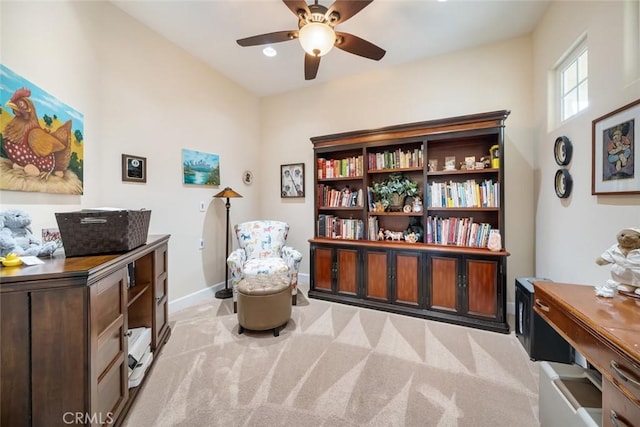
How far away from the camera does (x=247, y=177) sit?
3914mm

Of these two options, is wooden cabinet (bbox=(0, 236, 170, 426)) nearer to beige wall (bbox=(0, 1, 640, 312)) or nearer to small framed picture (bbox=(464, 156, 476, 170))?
beige wall (bbox=(0, 1, 640, 312))

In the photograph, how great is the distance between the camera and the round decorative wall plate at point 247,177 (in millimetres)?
3861

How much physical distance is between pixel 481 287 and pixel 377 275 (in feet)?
3.38

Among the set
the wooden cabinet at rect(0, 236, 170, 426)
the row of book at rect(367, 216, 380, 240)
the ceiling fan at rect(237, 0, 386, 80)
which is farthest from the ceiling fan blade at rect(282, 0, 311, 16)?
the row of book at rect(367, 216, 380, 240)

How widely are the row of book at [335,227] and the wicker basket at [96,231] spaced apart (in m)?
2.27

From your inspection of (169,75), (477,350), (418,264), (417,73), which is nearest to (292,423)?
(477,350)

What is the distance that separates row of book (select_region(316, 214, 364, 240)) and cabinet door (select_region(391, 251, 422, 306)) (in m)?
0.69

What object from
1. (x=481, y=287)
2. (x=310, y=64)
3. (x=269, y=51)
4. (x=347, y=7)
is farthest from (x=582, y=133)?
(x=269, y=51)

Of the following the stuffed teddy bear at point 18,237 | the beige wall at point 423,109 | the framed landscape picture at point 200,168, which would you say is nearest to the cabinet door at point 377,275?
the beige wall at point 423,109

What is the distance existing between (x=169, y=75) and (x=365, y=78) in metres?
2.42

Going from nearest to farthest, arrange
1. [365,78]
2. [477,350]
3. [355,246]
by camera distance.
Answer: [477,350] → [355,246] → [365,78]

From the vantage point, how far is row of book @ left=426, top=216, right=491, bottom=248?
2643mm

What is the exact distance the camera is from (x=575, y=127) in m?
1.91

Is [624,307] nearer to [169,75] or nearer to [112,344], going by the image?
[112,344]
